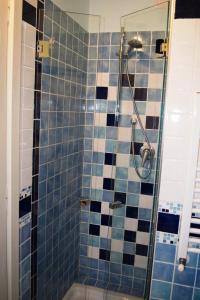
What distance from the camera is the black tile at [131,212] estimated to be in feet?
6.33

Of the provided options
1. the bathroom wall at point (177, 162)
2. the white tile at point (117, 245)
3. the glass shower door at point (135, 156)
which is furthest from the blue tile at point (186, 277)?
the white tile at point (117, 245)

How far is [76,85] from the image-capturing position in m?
1.84

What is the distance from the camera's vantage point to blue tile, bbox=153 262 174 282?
1315 mm

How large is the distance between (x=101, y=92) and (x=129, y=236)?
1.13 m

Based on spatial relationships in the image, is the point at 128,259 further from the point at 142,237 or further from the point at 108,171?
the point at 108,171

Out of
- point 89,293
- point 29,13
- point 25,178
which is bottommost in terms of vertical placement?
point 89,293

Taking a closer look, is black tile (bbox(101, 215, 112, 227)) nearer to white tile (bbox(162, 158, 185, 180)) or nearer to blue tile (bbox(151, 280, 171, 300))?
blue tile (bbox(151, 280, 171, 300))

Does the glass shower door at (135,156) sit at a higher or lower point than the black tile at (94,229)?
higher

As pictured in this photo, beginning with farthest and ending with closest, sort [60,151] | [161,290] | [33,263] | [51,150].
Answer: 1. [60,151]
2. [51,150]
3. [33,263]
4. [161,290]

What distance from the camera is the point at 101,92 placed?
1.99 meters

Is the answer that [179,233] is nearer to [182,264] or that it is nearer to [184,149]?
[182,264]

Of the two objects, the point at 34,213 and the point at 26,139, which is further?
the point at 34,213

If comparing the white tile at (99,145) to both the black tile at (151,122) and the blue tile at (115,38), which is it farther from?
the blue tile at (115,38)

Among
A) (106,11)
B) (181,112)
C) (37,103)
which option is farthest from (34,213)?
(106,11)
